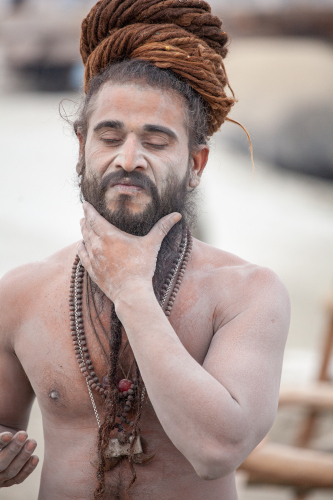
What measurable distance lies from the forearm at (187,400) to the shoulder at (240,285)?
16.0 inches

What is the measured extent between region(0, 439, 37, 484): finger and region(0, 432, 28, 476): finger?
25 millimetres

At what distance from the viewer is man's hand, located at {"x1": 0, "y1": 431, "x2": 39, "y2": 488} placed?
204 centimetres

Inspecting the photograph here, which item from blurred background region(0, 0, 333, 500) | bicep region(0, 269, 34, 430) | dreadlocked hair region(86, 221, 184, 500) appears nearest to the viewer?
dreadlocked hair region(86, 221, 184, 500)

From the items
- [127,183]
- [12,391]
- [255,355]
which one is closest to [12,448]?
[12,391]

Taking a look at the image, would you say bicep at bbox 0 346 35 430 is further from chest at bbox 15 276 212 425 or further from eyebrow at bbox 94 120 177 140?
eyebrow at bbox 94 120 177 140

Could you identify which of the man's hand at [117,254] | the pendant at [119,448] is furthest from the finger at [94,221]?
the pendant at [119,448]

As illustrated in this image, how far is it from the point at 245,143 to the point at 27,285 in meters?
15.8

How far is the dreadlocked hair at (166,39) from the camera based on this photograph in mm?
2229

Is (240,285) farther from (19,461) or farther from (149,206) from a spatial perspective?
(19,461)

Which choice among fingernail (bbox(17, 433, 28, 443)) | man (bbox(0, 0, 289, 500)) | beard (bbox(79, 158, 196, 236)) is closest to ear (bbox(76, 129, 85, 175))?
man (bbox(0, 0, 289, 500))

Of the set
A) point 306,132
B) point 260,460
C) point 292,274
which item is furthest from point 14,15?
point 260,460

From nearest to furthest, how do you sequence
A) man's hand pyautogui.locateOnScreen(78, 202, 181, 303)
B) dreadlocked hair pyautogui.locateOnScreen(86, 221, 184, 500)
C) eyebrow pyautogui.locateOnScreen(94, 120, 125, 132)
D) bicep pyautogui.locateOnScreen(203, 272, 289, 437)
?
bicep pyautogui.locateOnScreen(203, 272, 289, 437) → man's hand pyautogui.locateOnScreen(78, 202, 181, 303) → dreadlocked hair pyautogui.locateOnScreen(86, 221, 184, 500) → eyebrow pyautogui.locateOnScreen(94, 120, 125, 132)

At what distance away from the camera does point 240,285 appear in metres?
2.13

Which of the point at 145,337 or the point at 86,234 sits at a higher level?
the point at 86,234
